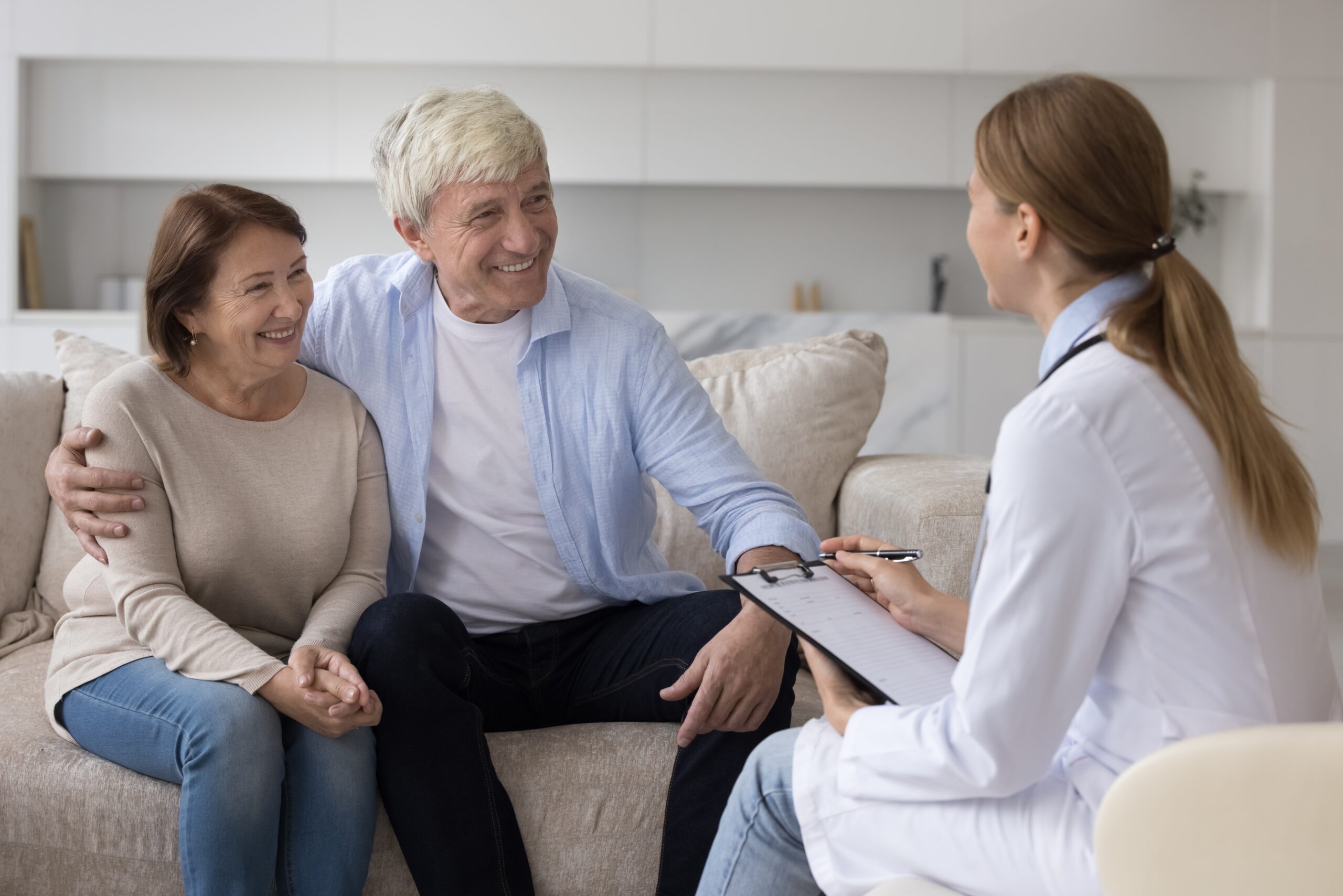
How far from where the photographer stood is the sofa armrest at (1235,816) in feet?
2.34

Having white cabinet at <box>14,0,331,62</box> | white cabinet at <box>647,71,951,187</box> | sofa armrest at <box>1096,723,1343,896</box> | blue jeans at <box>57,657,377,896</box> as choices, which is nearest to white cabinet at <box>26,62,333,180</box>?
white cabinet at <box>14,0,331,62</box>

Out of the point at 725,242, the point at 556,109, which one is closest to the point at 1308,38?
the point at 725,242

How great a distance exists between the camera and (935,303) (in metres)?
5.09

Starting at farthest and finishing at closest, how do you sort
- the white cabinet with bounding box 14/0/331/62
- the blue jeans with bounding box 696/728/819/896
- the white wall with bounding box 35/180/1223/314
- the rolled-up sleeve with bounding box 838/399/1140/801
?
the white wall with bounding box 35/180/1223/314 → the white cabinet with bounding box 14/0/331/62 → the blue jeans with bounding box 696/728/819/896 → the rolled-up sleeve with bounding box 838/399/1140/801

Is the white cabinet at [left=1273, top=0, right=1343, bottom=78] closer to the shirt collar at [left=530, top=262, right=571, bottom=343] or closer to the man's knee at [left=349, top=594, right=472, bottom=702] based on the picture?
the shirt collar at [left=530, top=262, right=571, bottom=343]

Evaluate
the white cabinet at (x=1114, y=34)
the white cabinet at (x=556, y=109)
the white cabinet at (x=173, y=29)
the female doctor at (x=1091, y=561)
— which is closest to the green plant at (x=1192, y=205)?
the white cabinet at (x=1114, y=34)

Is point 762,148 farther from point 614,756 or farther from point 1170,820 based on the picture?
point 1170,820

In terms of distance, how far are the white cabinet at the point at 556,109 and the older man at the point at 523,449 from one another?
3.04m

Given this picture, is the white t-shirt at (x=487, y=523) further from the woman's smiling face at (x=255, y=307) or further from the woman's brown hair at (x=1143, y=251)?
the woman's brown hair at (x=1143, y=251)

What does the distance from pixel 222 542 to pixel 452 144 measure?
0.60 meters

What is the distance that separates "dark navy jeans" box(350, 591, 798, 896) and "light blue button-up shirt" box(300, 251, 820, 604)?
0.11 m

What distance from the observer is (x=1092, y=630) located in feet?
2.90

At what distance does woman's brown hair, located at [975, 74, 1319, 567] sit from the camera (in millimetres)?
901

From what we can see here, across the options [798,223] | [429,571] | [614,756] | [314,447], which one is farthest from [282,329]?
[798,223]
